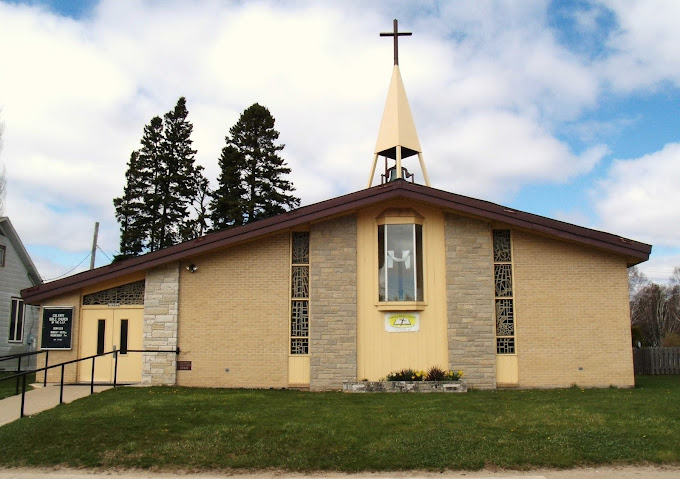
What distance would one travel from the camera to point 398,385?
1452 centimetres

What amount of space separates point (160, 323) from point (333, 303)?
14.4ft

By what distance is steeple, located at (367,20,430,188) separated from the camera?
787 inches

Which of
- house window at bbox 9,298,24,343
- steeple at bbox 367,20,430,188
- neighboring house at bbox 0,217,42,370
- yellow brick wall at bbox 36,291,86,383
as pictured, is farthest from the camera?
house window at bbox 9,298,24,343

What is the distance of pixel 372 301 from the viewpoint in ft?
51.9

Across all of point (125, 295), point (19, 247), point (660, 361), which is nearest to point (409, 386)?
point (125, 295)

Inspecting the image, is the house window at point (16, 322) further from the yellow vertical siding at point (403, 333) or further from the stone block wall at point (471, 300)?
the stone block wall at point (471, 300)

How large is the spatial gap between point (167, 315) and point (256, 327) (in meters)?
2.27

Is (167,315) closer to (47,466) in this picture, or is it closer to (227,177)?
(47,466)

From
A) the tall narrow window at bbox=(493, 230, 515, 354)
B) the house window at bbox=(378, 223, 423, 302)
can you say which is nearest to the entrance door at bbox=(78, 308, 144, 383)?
the house window at bbox=(378, 223, 423, 302)

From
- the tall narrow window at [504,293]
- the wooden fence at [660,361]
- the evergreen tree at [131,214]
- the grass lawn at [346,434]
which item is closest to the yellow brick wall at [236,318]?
the grass lawn at [346,434]

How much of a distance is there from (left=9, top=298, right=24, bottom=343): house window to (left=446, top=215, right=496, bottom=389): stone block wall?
18341 mm

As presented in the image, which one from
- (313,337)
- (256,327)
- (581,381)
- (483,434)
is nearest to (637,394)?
(581,381)

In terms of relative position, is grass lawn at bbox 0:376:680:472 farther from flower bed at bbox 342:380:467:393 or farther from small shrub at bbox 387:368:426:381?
small shrub at bbox 387:368:426:381

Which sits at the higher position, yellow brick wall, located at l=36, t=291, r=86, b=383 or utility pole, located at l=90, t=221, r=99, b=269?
utility pole, located at l=90, t=221, r=99, b=269
